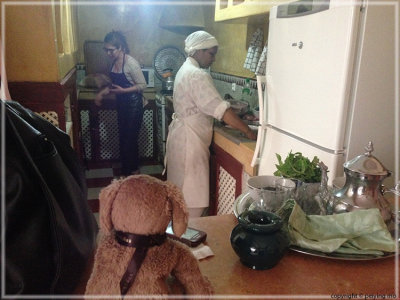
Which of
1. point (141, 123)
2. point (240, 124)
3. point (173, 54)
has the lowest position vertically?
point (141, 123)

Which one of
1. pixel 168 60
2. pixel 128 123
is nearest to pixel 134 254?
pixel 128 123

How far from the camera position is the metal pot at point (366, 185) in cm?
74

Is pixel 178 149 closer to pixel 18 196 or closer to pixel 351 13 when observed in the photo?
pixel 351 13

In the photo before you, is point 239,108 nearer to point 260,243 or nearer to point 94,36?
point 260,243

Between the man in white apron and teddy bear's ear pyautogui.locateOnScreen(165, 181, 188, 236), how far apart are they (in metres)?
1.39

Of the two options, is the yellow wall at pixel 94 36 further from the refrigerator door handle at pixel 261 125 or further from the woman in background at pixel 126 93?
the refrigerator door handle at pixel 261 125

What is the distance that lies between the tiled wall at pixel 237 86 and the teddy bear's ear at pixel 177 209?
206cm

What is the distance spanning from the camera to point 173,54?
12.4 feet

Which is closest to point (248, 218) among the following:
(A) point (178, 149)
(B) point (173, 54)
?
(A) point (178, 149)

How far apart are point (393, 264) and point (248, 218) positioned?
0.31 m

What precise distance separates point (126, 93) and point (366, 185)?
269 centimetres

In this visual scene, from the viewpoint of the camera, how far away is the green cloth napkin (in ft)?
2.22

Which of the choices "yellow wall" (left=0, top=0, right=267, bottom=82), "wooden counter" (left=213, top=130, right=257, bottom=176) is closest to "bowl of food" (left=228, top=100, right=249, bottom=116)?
"wooden counter" (left=213, top=130, right=257, bottom=176)

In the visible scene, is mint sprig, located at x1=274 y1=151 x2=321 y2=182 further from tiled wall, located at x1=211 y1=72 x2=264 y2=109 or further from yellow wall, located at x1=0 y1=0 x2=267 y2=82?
tiled wall, located at x1=211 y1=72 x2=264 y2=109
